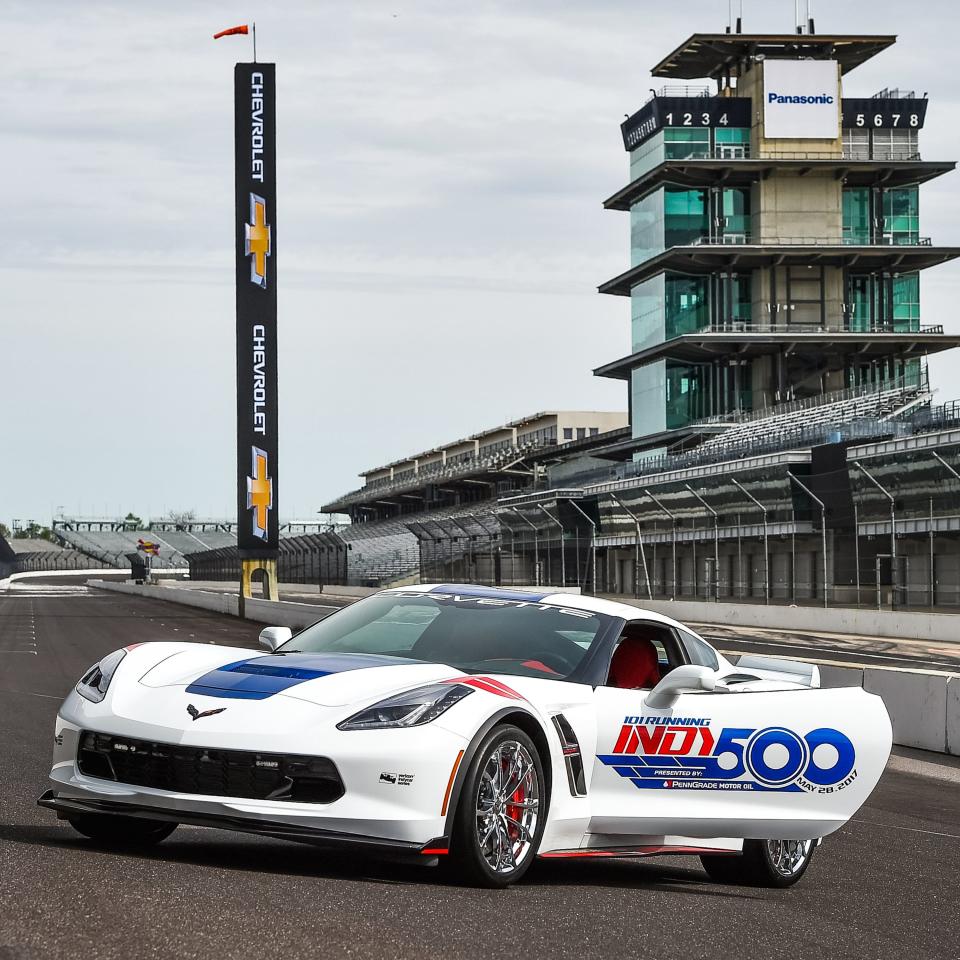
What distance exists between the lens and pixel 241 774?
18.1 ft

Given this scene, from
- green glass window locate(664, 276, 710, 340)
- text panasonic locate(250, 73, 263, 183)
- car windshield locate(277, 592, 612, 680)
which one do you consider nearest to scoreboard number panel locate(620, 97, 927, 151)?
green glass window locate(664, 276, 710, 340)

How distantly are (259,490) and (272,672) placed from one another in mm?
46767

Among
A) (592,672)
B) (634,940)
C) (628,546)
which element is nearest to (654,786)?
(592,672)

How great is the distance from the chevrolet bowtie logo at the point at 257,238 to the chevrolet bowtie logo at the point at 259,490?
6453 millimetres

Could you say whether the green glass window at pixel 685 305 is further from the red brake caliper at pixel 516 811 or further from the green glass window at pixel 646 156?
the red brake caliper at pixel 516 811

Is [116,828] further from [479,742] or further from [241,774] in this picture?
[479,742]

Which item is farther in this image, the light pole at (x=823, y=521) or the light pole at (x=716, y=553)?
the light pole at (x=716, y=553)

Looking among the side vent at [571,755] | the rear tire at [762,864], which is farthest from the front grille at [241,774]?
the rear tire at [762,864]

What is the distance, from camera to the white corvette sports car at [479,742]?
5500mm

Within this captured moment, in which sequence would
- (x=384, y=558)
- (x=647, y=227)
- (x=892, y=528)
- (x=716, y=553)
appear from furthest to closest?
(x=647, y=227), (x=384, y=558), (x=716, y=553), (x=892, y=528)

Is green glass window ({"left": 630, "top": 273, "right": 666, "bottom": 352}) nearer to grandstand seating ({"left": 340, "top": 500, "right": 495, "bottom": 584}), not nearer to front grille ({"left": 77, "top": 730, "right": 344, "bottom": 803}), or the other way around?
grandstand seating ({"left": 340, "top": 500, "right": 495, "bottom": 584})

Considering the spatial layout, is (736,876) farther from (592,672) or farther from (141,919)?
(141,919)

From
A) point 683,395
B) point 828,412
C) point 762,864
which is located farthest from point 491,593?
point 683,395

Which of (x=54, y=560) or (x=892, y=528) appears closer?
(x=892, y=528)
